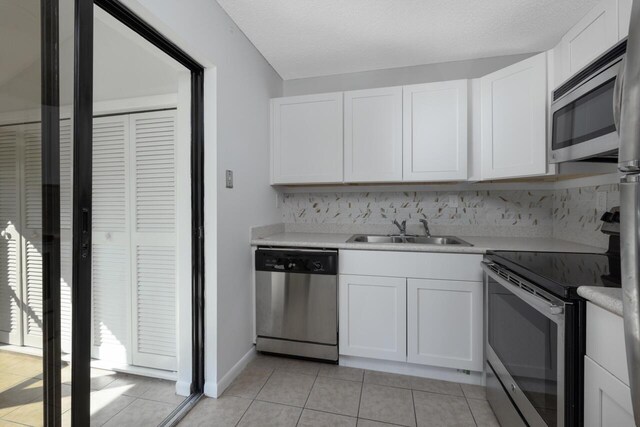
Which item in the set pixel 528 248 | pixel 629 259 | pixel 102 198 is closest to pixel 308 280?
pixel 528 248

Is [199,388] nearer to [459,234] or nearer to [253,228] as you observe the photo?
[253,228]

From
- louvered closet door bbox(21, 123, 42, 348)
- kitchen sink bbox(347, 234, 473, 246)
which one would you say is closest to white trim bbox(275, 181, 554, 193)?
kitchen sink bbox(347, 234, 473, 246)

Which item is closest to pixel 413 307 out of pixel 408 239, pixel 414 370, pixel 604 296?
pixel 414 370

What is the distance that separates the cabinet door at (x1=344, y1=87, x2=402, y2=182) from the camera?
7.54 ft

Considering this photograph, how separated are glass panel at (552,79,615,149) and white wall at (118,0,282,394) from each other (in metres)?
1.78

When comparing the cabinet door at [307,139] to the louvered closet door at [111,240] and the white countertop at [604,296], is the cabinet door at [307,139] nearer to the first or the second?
the louvered closet door at [111,240]

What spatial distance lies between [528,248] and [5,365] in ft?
7.99

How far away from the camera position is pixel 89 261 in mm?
1128

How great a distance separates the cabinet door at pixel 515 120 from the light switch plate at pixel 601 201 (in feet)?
1.29

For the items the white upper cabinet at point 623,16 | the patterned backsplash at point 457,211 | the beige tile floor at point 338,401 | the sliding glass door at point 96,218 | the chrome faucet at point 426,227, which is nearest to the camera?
the sliding glass door at point 96,218

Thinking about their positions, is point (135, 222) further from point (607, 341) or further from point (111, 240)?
point (607, 341)

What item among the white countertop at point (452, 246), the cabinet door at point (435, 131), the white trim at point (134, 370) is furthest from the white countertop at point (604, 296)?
the white trim at point (134, 370)

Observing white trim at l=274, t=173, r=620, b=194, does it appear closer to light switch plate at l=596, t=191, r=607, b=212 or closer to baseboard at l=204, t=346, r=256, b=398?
light switch plate at l=596, t=191, r=607, b=212

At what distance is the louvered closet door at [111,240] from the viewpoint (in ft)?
6.70
